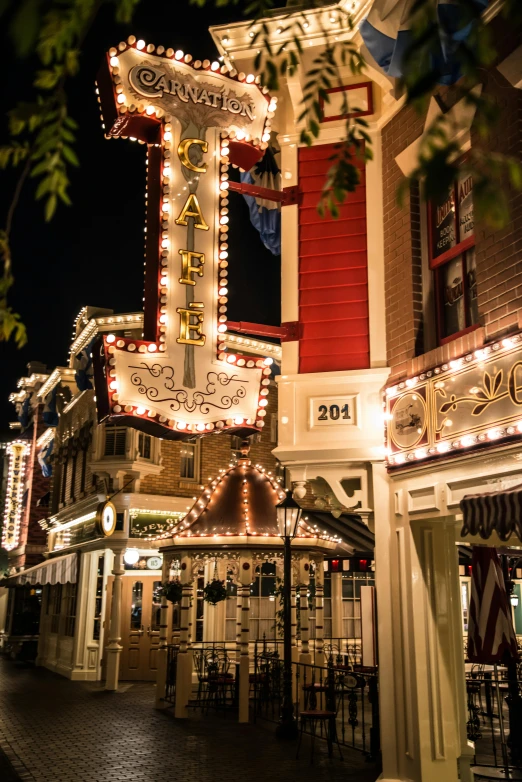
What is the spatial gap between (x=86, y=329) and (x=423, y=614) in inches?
718

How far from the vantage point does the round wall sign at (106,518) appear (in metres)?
19.3

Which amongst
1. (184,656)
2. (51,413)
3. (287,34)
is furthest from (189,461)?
(287,34)

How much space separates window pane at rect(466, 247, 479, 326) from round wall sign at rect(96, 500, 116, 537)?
13333mm

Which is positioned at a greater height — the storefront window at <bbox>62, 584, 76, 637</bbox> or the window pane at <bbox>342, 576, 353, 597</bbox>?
the window pane at <bbox>342, 576, 353, 597</bbox>

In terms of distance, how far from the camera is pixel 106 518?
1945 cm

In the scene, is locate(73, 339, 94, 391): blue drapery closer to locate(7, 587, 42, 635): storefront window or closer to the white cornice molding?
locate(7, 587, 42, 635): storefront window

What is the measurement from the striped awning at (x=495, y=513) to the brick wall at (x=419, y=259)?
1.52 m

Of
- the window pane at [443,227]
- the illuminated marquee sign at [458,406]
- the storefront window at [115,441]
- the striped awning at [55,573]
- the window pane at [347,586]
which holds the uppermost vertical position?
the storefront window at [115,441]

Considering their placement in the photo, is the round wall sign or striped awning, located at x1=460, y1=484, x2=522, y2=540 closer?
striped awning, located at x1=460, y1=484, x2=522, y2=540

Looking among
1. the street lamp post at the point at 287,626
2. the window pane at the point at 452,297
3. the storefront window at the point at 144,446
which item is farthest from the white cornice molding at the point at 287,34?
the storefront window at the point at 144,446

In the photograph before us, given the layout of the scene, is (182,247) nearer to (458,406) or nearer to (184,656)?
(458,406)

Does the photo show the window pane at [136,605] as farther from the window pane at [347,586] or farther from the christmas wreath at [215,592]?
the christmas wreath at [215,592]

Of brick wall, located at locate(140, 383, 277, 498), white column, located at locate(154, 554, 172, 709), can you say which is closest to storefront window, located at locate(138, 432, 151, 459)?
brick wall, located at locate(140, 383, 277, 498)

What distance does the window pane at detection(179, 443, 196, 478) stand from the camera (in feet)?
75.1
